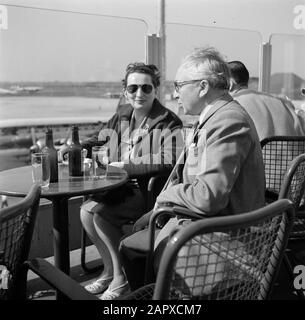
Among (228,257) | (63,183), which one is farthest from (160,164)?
(228,257)

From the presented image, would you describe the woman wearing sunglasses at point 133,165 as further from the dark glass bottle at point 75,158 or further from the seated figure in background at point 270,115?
the seated figure in background at point 270,115

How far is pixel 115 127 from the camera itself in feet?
9.44

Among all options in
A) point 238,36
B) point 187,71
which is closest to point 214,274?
point 187,71

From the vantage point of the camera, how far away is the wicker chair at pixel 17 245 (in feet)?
3.78

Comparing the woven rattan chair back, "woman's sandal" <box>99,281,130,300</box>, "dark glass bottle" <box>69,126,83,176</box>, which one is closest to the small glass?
"dark glass bottle" <box>69,126,83,176</box>

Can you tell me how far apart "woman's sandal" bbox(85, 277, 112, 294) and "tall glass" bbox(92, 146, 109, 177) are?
70 cm

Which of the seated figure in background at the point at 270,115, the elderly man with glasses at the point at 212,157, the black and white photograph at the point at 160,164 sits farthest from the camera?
the seated figure in background at the point at 270,115

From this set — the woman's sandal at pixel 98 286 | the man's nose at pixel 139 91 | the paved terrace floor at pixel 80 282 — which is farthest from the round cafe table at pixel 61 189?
the man's nose at pixel 139 91

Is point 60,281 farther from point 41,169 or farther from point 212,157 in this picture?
point 41,169

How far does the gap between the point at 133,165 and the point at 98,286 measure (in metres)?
0.76

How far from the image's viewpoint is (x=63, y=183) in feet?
6.72

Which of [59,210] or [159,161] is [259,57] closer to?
[159,161]

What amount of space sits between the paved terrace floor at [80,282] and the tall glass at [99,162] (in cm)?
81

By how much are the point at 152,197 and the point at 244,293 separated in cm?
131
